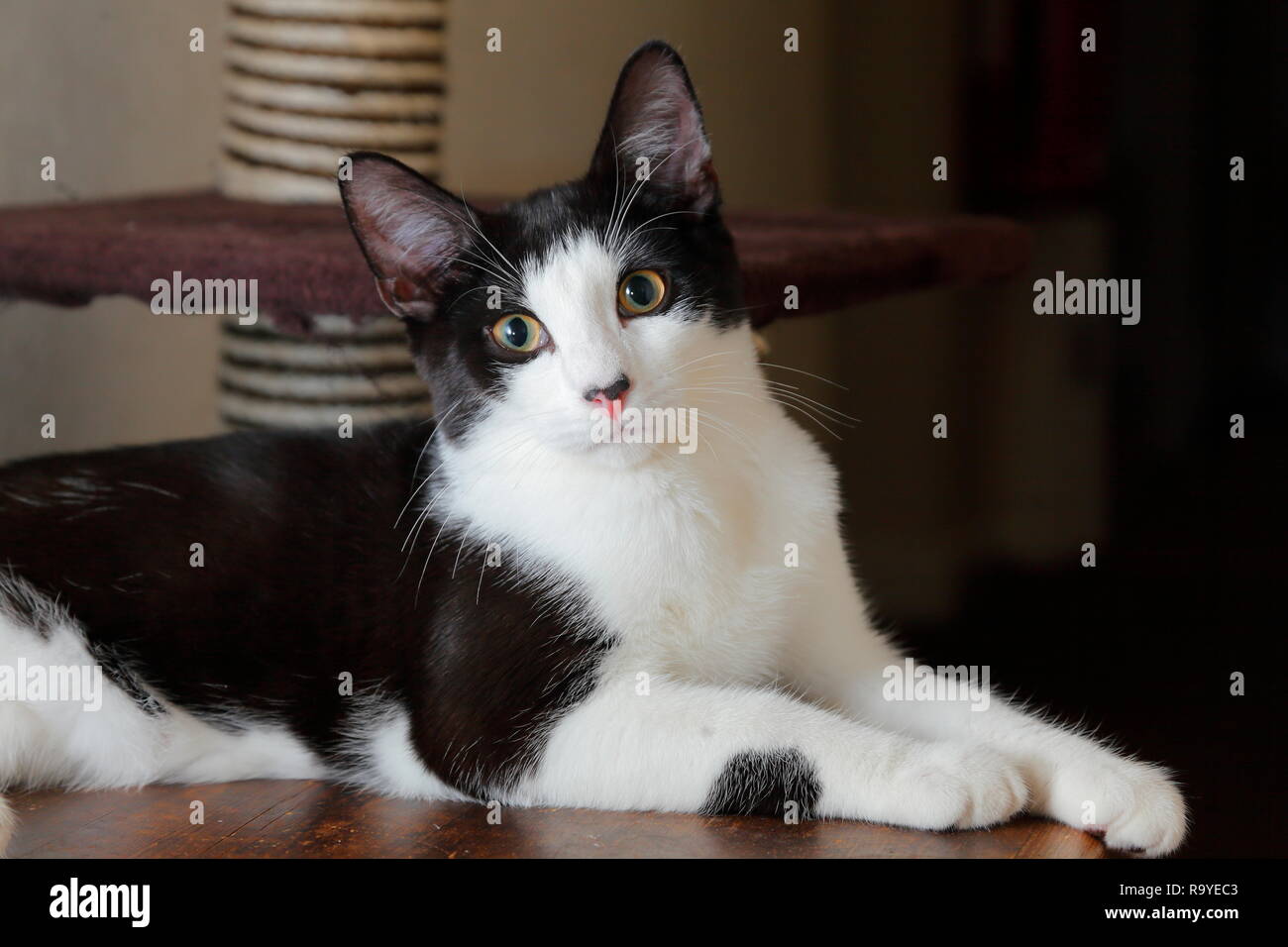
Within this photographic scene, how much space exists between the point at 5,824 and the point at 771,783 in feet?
2.32

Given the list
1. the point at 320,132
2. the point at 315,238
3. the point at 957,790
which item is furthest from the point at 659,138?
the point at 320,132

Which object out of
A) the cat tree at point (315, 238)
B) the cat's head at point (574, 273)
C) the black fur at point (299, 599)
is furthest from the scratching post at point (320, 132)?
the cat's head at point (574, 273)

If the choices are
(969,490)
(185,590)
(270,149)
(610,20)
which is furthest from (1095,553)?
(185,590)

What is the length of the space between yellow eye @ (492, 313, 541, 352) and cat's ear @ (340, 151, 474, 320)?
11cm

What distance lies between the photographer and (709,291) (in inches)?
54.8

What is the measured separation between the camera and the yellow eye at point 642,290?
4.41 ft

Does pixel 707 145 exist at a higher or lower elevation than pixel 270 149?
lower

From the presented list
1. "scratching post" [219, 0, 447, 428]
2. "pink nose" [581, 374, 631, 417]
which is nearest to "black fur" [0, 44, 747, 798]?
"pink nose" [581, 374, 631, 417]

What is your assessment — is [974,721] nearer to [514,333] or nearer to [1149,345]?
[514,333]

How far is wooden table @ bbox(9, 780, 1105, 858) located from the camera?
1186 millimetres

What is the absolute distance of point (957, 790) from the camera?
1.17m

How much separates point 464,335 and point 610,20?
215 centimetres

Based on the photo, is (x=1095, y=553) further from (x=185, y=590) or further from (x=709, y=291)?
(x=185, y=590)

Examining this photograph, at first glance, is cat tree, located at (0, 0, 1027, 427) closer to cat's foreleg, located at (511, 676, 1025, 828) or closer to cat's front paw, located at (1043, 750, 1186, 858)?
cat's foreleg, located at (511, 676, 1025, 828)
